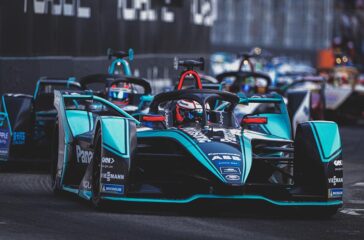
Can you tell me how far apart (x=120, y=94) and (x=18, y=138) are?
2185 mm

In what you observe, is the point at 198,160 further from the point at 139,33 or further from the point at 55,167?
the point at 139,33

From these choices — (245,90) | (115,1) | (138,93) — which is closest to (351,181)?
(138,93)

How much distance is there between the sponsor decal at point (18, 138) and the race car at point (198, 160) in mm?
2433

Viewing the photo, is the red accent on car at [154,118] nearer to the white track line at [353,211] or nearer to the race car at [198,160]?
the race car at [198,160]

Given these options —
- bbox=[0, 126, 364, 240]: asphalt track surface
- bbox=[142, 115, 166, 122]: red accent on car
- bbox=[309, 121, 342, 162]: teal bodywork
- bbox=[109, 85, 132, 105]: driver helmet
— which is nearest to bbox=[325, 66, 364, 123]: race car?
bbox=[109, 85, 132, 105]: driver helmet

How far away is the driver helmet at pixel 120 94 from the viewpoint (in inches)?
608

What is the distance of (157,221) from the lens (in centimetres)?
937

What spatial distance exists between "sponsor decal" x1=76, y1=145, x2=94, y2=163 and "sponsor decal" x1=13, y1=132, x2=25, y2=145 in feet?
7.99

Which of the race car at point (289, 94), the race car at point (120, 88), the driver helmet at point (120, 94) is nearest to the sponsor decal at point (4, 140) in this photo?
the race car at point (120, 88)

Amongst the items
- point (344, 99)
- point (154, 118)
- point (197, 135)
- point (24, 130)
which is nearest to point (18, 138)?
point (24, 130)

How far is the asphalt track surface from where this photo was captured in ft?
28.6

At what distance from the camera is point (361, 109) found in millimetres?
26844

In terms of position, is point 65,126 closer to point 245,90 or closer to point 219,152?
point 219,152

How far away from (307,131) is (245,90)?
1022 centimetres
